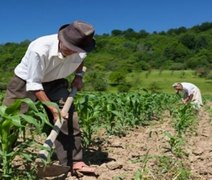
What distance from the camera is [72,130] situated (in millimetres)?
3682

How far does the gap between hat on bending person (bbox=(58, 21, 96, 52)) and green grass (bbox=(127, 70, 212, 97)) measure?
40.5 m

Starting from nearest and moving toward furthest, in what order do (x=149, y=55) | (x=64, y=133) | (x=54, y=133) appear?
(x=54, y=133) → (x=64, y=133) → (x=149, y=55)

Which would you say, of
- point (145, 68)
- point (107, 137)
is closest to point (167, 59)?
point (145, 68)

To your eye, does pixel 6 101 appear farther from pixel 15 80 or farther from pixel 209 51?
pixel 209 51

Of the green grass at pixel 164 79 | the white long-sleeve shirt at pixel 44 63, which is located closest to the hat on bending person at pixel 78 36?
the white long-sleeve shirt at pixel 44 63

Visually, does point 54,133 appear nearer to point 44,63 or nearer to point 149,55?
point 44,63

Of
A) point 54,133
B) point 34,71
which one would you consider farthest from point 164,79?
point 34,71

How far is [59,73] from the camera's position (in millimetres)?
3656

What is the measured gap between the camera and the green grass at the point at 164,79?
45906 millimetres

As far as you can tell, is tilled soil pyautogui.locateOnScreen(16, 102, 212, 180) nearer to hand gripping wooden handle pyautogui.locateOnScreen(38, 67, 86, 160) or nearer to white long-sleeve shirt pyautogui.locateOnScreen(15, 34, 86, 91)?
hand gripping wooden handle pyautogui.locateOnScreen(38, 67, 86, 160)

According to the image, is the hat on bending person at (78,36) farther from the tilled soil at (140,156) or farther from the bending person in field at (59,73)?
the tilled soil at (140,156)

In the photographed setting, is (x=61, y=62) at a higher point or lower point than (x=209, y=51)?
lower

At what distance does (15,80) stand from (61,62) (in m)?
0.50

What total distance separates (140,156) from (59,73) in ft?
3.99
